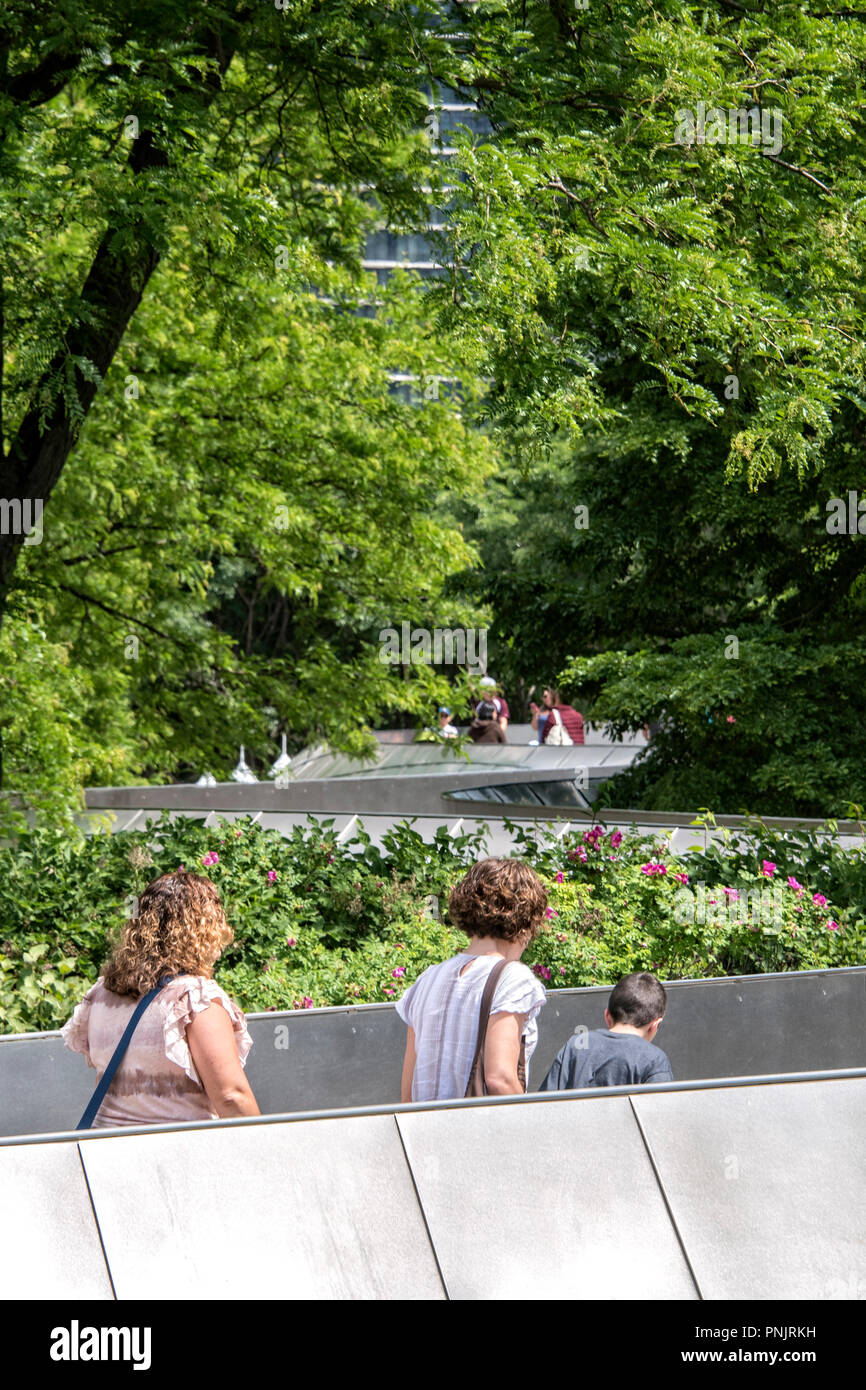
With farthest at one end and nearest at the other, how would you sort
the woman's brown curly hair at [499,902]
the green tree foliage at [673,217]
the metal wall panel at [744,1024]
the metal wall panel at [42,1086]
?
1. the green tree foliage at [673,217]
2. the metal wall panel at [744,1024]
3. the metal wall panel at [42,1086]
4. the woman's brown curly hair at [499,902]

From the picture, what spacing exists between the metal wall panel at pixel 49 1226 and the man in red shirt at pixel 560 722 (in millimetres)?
18317

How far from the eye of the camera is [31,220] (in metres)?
6.79

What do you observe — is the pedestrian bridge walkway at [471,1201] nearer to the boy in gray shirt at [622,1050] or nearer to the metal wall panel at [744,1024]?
the boy in gray shirt at [622,1050]

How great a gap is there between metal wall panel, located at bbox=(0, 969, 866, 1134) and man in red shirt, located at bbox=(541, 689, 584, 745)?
611 inches

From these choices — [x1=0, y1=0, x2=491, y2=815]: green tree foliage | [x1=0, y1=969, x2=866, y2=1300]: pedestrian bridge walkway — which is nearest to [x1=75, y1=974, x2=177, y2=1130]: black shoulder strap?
[x1=0, y1=969, x2=866, y2=1300]: pedestrian bridge walkway

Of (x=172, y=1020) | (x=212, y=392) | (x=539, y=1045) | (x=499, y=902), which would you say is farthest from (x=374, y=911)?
(x=212, y=392)

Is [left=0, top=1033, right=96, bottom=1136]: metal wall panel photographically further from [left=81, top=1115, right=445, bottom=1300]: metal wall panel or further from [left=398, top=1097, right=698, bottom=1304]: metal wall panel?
[left=398, top=1097, right=698, bottom=1304]: metal wall panel

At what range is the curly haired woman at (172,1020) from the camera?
3.50 m

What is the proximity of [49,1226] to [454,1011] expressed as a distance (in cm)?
115

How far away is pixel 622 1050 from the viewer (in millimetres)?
4039

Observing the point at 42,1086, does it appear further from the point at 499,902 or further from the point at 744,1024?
the point at 744,1024

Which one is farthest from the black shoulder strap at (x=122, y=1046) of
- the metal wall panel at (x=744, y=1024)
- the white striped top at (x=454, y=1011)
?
the metal wall panel at (x=744, y=1024)

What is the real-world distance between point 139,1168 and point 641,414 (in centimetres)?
1202
